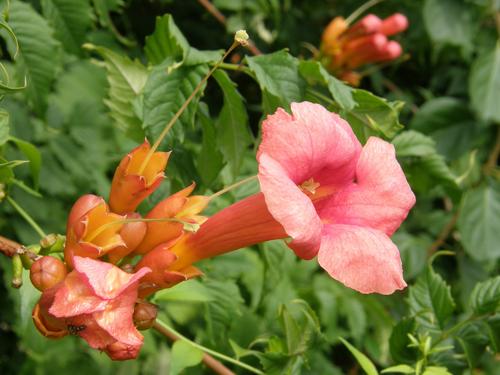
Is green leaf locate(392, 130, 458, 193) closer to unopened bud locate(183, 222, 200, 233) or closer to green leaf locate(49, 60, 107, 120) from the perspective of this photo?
unopened bud locate(183, 222, 200, 233)

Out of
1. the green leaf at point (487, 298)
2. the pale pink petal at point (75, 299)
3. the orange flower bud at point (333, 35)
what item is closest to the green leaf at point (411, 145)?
the green leaf at point (487, 298)

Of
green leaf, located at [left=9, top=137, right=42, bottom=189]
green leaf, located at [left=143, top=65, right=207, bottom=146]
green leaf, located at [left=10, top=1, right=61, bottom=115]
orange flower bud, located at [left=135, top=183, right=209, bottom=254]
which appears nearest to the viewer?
orange flower bud, located at [left=135, top=183, right=209, bottom=254]

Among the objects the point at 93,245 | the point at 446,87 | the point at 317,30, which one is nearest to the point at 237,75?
the point at 317,30

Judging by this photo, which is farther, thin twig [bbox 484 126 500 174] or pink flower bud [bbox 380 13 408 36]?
thin twig [bbox 484 126 500 174]

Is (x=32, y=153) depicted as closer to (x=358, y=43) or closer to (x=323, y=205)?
(x=323, y=205)

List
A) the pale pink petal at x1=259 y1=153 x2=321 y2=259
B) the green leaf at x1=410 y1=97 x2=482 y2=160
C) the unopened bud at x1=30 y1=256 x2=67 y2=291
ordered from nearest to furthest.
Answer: the pale pink petal at x1=259 y1=153 x2=321 y2=259 → the unopened bud at x1=30 y1=256 x2=67 y2=291 → the green leaf at x1=410 y1=97 x2=482 y2=160

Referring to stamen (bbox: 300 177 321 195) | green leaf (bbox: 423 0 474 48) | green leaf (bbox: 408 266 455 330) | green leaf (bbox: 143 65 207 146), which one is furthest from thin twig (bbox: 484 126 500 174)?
stamen (bbox: 300 177 321 195)

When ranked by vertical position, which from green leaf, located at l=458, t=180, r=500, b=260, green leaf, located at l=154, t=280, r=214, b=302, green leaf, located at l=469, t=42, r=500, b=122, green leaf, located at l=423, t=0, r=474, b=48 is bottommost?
green leaf, located at l=458, t=180, r=500, b=260

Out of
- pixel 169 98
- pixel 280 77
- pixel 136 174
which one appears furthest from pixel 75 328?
pixel 280 77
